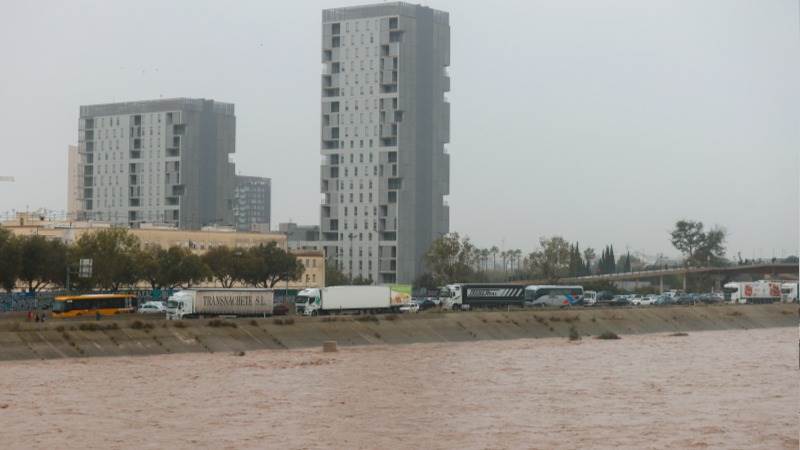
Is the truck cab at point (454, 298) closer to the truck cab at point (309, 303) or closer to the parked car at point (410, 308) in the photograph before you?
the parked car at point (410, 308)

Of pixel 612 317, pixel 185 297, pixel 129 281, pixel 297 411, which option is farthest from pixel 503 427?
pixel 129 281

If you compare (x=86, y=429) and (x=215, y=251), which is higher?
(x=215, y=251)

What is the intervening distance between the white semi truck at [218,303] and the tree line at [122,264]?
2548 centimetres

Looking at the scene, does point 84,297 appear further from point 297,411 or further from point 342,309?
point 297,411

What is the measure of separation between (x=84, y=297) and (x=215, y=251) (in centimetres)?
4742

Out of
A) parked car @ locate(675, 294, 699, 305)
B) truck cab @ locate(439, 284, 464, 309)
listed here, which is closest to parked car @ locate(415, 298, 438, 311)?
truck cab @ locate(439, 284, 464, 309)

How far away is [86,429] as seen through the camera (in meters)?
45.3

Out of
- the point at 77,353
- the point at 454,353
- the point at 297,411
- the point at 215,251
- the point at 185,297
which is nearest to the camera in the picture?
the point at 297,411

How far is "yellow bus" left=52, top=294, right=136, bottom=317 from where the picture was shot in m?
100

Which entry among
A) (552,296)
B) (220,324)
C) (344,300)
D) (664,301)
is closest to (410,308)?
(344,300)

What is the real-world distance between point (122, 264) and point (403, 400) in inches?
3120

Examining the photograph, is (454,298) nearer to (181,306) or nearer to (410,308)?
(410,308)

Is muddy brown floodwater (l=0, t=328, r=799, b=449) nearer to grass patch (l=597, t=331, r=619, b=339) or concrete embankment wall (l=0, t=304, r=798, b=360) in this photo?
concrete embankment wall (l=0, t=304, r=798, b=360)

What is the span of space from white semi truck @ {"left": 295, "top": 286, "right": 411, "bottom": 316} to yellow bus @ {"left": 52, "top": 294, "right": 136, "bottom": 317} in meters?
14.8
